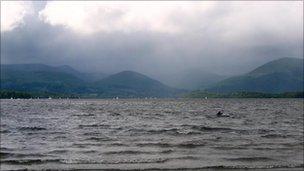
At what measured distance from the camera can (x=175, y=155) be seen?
36.3 m

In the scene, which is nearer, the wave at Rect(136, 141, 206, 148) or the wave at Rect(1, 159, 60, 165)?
the wave at Rect(1, 159, 60, 165)

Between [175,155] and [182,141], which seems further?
[182,141]

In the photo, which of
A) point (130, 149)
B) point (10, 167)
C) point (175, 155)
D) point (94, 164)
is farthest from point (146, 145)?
point (10, 167)

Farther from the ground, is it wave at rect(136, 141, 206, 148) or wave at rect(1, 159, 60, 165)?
wave at rect(136, 141, 206, 148)

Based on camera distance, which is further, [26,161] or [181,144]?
[181,144]

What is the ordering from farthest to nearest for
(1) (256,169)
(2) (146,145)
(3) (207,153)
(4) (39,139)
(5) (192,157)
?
(4) (39,139) → (2) (146,145) → (3) (207,153) → (5) (192,157) → (1) (256,169)

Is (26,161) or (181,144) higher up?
(181,144)

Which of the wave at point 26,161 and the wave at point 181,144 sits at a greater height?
the wave at point 181,144

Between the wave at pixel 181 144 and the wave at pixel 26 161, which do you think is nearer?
the wave at pixel 26 161

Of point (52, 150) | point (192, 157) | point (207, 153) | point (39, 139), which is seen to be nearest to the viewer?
point (192, 157)

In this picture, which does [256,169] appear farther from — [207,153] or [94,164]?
[94,164]

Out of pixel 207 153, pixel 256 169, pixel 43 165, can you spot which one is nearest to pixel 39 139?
pixel 43 165

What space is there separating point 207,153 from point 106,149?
10120 millimetres

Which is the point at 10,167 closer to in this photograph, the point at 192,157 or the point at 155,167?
the point at 155,167
